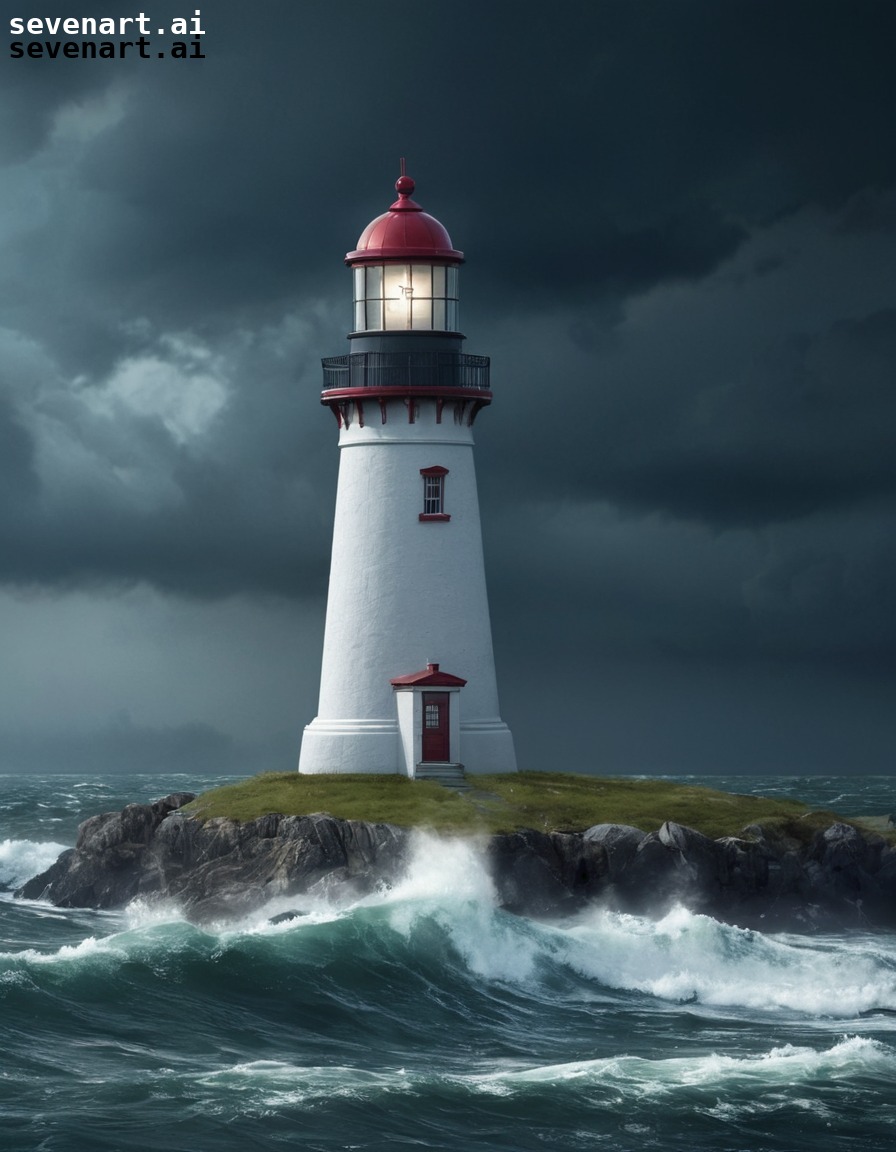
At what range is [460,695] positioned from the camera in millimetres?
40781

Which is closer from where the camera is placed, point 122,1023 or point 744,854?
point 122,1023

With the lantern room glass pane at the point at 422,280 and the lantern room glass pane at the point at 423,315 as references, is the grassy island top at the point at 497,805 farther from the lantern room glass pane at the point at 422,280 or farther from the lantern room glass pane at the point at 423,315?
the lantern room glass pane at the point at 422,280

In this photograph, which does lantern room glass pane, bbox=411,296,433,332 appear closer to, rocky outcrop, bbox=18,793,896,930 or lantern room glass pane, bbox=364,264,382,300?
lantern room glass pane, bbox=364,264,382,300

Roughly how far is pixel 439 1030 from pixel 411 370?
55.1ft

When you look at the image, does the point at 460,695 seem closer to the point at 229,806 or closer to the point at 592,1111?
the point at 229,806

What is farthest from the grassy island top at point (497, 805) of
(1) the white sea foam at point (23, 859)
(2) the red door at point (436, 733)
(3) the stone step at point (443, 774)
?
(1) the white sea foam at point (23, 859)

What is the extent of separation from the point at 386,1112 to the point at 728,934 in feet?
41.1

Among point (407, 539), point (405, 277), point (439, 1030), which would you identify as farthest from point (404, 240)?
point (439, 1030)

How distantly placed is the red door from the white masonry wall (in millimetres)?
311

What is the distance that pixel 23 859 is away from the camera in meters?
48.2

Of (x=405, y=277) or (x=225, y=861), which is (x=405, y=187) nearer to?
(x=405, y=277)

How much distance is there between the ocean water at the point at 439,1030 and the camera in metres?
21.7

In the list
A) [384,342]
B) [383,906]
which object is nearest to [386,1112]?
[383,906]

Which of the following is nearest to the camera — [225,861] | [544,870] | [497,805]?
[544,870]
